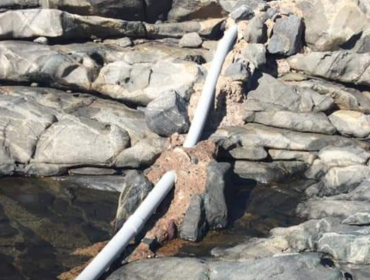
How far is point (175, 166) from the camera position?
43.8ft

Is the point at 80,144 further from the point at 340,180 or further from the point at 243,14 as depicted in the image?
the point at 243,14

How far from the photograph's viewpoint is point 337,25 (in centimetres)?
1727

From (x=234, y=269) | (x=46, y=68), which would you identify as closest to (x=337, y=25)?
(x=46, y=68)

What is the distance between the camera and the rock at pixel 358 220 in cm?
1155

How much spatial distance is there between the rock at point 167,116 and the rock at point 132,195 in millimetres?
2347

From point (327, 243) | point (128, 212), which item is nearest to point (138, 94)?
point (128, 212)

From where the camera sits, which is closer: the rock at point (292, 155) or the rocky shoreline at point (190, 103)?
the rocky shoreline at point (190, 103)

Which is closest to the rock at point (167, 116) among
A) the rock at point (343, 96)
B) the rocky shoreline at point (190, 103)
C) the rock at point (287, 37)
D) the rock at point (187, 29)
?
the rocky shoreline at point (190, 103)

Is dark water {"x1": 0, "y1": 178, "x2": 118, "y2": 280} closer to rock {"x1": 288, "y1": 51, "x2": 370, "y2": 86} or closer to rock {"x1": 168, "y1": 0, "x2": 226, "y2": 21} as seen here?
rock {"x1": 288, "y1": 51, "x2": 370, "y2": 86}

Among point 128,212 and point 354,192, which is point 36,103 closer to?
point 128,212

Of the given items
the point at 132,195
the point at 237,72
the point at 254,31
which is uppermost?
the point at 254,31

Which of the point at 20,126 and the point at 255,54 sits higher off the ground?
the point at 255,54

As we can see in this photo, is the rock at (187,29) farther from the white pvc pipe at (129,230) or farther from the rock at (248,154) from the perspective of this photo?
the white pvc pipe at (129,230)

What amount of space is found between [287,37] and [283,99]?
7.85 feet
